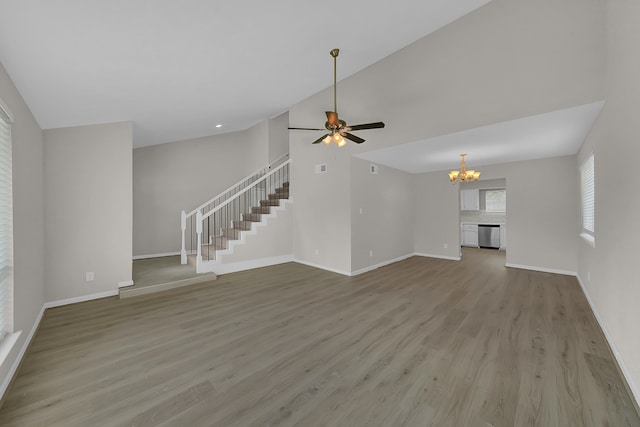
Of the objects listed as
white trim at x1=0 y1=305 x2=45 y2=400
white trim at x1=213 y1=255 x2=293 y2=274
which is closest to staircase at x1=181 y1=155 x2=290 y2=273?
white trim at x1=213 y1=255 x2=293 y2=274

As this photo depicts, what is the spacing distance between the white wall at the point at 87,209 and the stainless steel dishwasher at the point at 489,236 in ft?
32.9

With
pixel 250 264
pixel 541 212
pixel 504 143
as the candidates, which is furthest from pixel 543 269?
pixel 250 264

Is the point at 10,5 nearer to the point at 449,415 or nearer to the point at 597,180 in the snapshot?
the point at 449,415

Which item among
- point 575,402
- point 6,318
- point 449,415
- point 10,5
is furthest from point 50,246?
point 575,402

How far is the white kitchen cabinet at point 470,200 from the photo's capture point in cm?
873

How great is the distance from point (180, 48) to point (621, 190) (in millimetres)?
4531

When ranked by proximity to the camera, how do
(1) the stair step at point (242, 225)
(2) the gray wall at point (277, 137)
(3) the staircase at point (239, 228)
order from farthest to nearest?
1. (2) the gray wall at point (277, 137)
2. (1) the stair step at point (242, 225)
3. (3) the staircase at point (239, 228)

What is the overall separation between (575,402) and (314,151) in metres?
5.17

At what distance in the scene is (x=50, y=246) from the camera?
11.2 feet

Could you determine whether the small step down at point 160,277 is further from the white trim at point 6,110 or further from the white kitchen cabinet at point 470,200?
the white kitchen cabinet at point 470,200

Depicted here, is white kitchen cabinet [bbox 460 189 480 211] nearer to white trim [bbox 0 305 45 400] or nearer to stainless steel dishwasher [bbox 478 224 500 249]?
stainless steel dishwasher [bbox 478 224 500 249]

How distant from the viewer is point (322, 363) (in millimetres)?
2115

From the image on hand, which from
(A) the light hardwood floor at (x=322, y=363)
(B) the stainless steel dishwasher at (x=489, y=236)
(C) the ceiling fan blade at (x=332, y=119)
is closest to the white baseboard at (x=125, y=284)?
(A) the light hardwood floor at (x=322, y=363)

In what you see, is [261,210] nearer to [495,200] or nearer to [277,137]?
[277,137]
